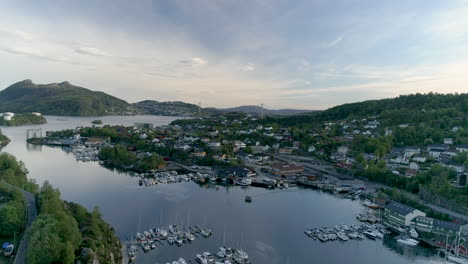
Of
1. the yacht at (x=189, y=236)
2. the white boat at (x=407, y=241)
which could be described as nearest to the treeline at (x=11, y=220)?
the yacht at (x=189, y=236)

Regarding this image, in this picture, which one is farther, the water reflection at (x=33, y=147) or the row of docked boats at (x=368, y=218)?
the water reflection at (x=33, y=147)

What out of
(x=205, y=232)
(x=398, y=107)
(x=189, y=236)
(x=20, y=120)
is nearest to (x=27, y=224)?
(x=189, y=236)

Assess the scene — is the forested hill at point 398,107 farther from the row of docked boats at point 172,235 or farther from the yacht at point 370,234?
the row of docked boats at point 172,235

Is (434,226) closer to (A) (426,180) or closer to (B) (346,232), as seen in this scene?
(B) (346,232)

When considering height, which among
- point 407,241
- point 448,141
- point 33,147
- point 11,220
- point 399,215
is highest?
point 448,141

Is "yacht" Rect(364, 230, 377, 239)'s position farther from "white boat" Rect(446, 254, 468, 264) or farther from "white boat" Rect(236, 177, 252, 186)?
"white boat" Rect(236, 177, 252, 186)

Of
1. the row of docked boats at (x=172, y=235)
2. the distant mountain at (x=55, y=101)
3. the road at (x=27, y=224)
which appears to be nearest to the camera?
the road at (x=27, y=224)

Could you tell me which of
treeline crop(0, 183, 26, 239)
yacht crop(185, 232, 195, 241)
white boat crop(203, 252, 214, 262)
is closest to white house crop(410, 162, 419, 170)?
yacht crop(185, 232, 195, 241)
